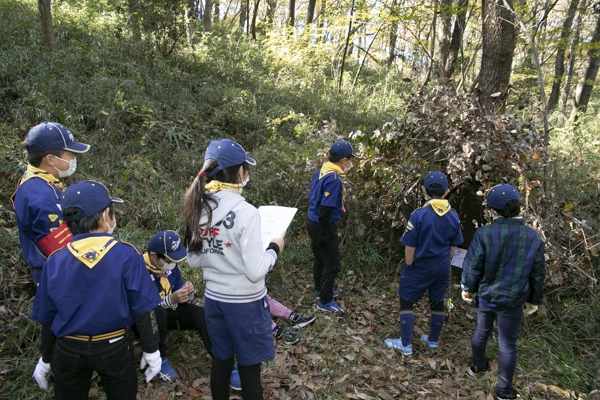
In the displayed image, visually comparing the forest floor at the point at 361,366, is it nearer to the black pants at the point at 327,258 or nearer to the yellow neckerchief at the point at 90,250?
the black pants at the point at 327,258

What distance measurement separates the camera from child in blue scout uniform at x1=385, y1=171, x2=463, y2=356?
12.3 ft

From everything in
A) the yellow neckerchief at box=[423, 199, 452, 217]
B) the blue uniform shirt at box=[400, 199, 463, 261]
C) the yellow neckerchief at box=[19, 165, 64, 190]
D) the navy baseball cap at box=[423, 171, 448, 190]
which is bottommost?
the blue uniform shirt at box=[400, 199, 463, 261]

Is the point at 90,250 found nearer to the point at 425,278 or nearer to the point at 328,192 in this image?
the point at 328,192

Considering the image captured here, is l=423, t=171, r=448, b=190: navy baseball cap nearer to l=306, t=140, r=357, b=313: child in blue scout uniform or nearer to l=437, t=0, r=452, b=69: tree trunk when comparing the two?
l=306, t=140, r=357, b=313: child in blue scout uniform

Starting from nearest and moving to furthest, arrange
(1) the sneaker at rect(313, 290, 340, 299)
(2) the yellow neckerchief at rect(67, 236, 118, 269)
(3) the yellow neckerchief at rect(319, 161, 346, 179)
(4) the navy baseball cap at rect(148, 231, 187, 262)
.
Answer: (2) the yellow neckerchief at rect(67, 236, 118, 269) → (4) the navy baseball cap at rect(148, 231, 187, 262) → (3) the yellow neckerchief at rect(319, 161, 346, 179) → (1) the sneaker at rect(313, 290, 340, 299)

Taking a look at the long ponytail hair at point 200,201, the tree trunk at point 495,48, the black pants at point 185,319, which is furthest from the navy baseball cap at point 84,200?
the tree trunk at point 495,48

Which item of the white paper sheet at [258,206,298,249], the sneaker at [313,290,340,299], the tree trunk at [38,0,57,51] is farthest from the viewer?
the tree trunk at [38,0,57,51]

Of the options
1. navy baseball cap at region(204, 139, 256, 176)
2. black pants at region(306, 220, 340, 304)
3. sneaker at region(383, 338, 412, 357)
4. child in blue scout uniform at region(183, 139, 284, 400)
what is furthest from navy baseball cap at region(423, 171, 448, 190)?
navy baseball cap at region(204, 139, 256, 176)

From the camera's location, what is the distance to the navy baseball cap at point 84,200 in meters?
2.17

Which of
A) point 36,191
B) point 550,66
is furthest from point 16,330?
point 550,66

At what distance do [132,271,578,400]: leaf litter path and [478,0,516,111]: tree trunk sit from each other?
10.7ft

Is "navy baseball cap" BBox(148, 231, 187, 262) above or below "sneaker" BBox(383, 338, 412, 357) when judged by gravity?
above

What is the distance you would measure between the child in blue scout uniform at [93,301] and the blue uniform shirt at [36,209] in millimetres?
607

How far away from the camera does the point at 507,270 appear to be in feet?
11.0
